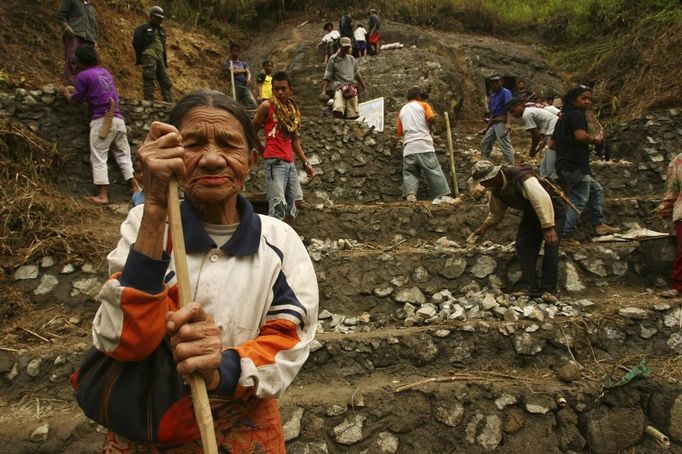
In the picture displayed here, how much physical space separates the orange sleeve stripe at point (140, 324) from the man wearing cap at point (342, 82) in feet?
26.3

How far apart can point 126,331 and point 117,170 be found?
218 inches

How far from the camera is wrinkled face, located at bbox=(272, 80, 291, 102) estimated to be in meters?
4.71

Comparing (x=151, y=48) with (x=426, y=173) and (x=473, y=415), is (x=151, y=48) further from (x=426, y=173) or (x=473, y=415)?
(x=473, y=415)

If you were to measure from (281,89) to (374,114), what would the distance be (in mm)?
4933

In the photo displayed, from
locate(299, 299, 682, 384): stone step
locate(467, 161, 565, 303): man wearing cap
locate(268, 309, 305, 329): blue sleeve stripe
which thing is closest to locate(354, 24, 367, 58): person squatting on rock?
locate(467, 161, 565, 303): man wearing cap

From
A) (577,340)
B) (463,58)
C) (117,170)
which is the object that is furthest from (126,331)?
(463,58)

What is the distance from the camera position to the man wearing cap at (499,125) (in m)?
7.91

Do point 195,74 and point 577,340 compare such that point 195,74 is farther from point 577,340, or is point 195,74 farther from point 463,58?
point 577,340

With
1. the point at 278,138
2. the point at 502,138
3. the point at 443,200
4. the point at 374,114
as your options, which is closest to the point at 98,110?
the point at 278,138

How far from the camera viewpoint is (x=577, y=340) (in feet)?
12.7

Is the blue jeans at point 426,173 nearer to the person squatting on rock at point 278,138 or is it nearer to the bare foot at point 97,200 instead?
the person squatting on rock at point 278,138

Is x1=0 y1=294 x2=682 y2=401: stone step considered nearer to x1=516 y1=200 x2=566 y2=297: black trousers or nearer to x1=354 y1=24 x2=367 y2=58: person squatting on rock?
x1=516 y1=200 x2=566 y2=297: black trousers

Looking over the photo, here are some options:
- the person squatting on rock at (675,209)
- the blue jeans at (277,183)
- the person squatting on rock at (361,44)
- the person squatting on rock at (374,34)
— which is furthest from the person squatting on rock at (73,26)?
the person squatting on rock at (374,34)

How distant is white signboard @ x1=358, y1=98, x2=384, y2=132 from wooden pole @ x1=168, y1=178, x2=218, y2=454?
27.3ft
